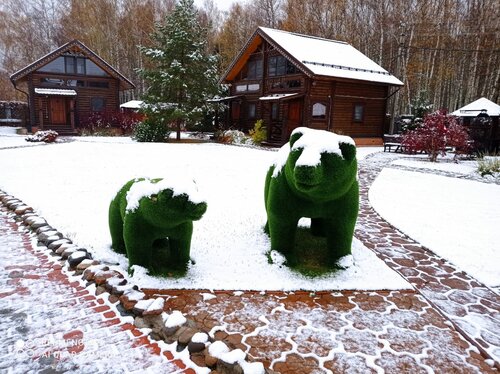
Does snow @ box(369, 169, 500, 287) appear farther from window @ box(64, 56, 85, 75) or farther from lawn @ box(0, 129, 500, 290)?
window @ box(64, 56, 85, 75)

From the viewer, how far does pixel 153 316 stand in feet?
9.37

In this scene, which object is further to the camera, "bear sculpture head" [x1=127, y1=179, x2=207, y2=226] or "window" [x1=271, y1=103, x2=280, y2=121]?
"window" [x1=271, y1=103, x2=280, y2=121]

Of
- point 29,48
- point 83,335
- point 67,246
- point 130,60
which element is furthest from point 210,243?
point 29,48

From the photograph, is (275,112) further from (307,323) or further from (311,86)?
(307,323)

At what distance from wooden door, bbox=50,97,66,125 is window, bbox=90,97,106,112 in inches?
66.7

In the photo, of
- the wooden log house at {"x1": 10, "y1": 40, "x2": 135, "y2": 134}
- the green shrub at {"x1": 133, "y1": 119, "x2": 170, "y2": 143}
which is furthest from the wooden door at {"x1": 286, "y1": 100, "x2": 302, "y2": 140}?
the wooden log house at {"x1": 10, "y1": 40, "x2": 135, "y2": 134}

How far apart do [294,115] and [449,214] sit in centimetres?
1302

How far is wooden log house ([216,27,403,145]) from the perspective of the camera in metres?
17.2

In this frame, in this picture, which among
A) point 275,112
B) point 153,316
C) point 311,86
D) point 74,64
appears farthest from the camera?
point 74,64

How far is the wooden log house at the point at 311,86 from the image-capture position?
1716 cm

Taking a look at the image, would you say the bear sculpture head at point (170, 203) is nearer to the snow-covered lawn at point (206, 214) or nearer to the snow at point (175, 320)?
the snow-covered lawn at point (206, 214)

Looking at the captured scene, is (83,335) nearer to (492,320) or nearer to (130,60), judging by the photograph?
(492,320)

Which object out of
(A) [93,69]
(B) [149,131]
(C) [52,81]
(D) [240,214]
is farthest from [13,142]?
(D) [240,214]

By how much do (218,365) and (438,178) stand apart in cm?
945
